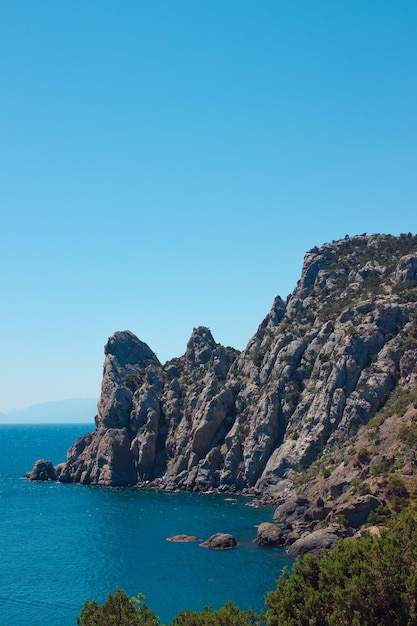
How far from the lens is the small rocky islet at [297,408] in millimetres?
102562

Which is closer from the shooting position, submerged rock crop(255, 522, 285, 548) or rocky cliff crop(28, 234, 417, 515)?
submerged rock crop(255, 522, 285, 548)

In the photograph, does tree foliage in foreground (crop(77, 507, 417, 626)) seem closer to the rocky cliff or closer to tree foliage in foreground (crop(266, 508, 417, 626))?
tree foliage in foreground (crop(266, 508, 417, 626))

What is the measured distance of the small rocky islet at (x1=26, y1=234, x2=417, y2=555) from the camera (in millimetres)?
102562

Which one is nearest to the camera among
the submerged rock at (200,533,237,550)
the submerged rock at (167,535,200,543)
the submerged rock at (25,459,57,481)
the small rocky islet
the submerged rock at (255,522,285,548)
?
the submerged rock at (255,522,285,548)

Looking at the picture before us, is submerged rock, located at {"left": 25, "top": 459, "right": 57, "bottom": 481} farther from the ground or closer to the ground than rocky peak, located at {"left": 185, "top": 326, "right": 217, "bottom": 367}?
closer to the ground

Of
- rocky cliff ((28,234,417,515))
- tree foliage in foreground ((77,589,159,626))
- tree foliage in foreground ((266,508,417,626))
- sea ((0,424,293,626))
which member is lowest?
sea ((0,424,293,626))

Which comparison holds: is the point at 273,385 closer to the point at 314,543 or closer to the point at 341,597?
the point at 314,543

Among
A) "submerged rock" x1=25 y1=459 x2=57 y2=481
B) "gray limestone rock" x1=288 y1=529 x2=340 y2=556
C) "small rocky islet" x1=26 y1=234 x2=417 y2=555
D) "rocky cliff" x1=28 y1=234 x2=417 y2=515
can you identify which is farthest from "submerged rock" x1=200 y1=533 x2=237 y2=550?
"submerged rock" x1=25 y1=459 x2=57 y2=481

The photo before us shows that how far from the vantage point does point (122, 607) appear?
4341 centimetres

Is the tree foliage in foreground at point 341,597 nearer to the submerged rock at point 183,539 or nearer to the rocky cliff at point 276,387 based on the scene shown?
the submerged rock at point 183,539

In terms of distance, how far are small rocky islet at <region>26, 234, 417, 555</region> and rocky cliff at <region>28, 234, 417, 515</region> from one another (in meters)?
0.36

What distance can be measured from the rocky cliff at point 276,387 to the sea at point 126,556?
49.5 ft

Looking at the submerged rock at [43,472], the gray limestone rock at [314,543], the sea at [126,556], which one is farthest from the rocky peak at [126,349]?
the gray limestone rock at [314,543]

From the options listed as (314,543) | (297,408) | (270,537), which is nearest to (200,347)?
(297,408)
